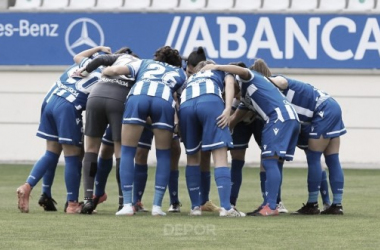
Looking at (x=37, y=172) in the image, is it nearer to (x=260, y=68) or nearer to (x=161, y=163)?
(x=161, y=163)

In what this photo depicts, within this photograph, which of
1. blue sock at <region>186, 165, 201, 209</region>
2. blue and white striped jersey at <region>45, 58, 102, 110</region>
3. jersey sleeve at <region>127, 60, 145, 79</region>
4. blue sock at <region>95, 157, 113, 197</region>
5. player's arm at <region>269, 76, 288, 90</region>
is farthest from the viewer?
blue sock at <region>95, 157, 113, 197</region>

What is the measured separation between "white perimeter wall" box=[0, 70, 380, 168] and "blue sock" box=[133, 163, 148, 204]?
917 cm

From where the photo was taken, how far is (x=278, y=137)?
11.6 m

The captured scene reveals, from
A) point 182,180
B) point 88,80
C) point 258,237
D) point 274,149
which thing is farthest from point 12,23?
point 258,237

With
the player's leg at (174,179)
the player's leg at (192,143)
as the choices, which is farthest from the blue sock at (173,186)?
the player's leg at (192,143)

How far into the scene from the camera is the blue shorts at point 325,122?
39.8 feet

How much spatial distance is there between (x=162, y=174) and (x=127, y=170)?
14.3 inches

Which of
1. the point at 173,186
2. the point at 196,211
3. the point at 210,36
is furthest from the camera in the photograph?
the point at 210,36

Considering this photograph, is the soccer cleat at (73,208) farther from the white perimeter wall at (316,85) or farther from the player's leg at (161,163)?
the white perimeter wall at (316,85)

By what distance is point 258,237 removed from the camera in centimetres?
948

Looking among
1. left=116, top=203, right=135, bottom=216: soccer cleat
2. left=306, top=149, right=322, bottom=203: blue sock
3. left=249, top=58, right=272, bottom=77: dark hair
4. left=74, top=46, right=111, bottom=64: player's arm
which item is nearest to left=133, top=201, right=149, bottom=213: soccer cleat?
left=116, top=203, right=135, bottom=216: soccer cleat

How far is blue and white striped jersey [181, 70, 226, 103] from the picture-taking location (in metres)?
11.5

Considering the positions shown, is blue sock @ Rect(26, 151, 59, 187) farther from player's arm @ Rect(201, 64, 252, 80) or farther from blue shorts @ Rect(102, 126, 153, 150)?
player's arm @ Rect(201, 64, 252, 80)

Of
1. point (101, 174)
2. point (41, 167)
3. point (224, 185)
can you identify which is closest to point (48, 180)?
point (41, 167)
